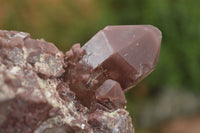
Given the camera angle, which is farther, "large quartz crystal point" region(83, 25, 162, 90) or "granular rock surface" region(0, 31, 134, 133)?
"large quartz crystal point" region(83, 25, 162, 90)

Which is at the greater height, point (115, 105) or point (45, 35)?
point (115, 105)

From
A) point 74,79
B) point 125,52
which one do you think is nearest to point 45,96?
point 74,79

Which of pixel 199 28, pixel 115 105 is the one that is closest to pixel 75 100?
pixel 115 105

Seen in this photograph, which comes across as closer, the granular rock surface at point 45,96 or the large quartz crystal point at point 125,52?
the granular rock surface at point 45,96

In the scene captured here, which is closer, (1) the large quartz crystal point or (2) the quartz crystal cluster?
(2) the quartz crystal cluster

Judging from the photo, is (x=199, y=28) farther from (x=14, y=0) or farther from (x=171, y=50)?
(x=14, y=0)

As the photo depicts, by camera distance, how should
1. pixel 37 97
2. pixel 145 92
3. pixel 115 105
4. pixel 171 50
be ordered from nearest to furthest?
1. pixel 37 97
2. pixel 115 105
3. pixel 171 50
4. pixel 145 92
